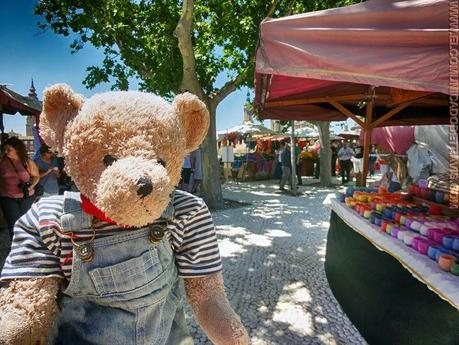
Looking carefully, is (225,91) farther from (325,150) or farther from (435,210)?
(435,210)

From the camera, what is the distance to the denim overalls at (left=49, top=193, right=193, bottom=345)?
107cm

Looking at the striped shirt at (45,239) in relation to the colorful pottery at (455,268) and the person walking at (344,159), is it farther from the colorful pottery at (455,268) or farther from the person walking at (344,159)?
the person walking at (344,159)

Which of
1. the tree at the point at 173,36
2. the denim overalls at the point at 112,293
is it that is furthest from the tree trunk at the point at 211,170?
the denim overalls at the point at 112,293

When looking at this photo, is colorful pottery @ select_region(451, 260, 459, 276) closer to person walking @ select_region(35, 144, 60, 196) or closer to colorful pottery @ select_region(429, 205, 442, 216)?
colorful pottery @ select_region(429, 205, 442, 216)

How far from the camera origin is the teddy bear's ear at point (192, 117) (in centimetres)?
127

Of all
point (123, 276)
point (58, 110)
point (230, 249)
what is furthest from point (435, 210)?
point (230, 249)

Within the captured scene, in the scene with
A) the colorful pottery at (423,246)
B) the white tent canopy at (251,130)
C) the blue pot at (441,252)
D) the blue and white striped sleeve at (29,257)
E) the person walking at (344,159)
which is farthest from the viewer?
the white tent canopy at (251,130)

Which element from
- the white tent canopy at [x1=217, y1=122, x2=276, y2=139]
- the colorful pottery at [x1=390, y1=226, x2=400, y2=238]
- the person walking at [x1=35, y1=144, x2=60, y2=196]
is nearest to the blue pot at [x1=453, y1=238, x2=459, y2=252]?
the colorful pottery at [x1=390, y1=226, x2=400, y2=238]

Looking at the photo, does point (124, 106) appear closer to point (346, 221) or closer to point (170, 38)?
point (346, 221)

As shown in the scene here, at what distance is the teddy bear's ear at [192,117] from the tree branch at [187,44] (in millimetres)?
5881

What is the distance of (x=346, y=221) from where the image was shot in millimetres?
3623

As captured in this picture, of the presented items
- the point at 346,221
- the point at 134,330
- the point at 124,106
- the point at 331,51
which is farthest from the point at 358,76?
the point at 346,221

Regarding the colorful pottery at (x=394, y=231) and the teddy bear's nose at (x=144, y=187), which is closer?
the teddy bear's nose at (x=144, y=187)

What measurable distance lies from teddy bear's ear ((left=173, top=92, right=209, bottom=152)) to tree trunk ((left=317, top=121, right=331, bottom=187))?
1278cm
